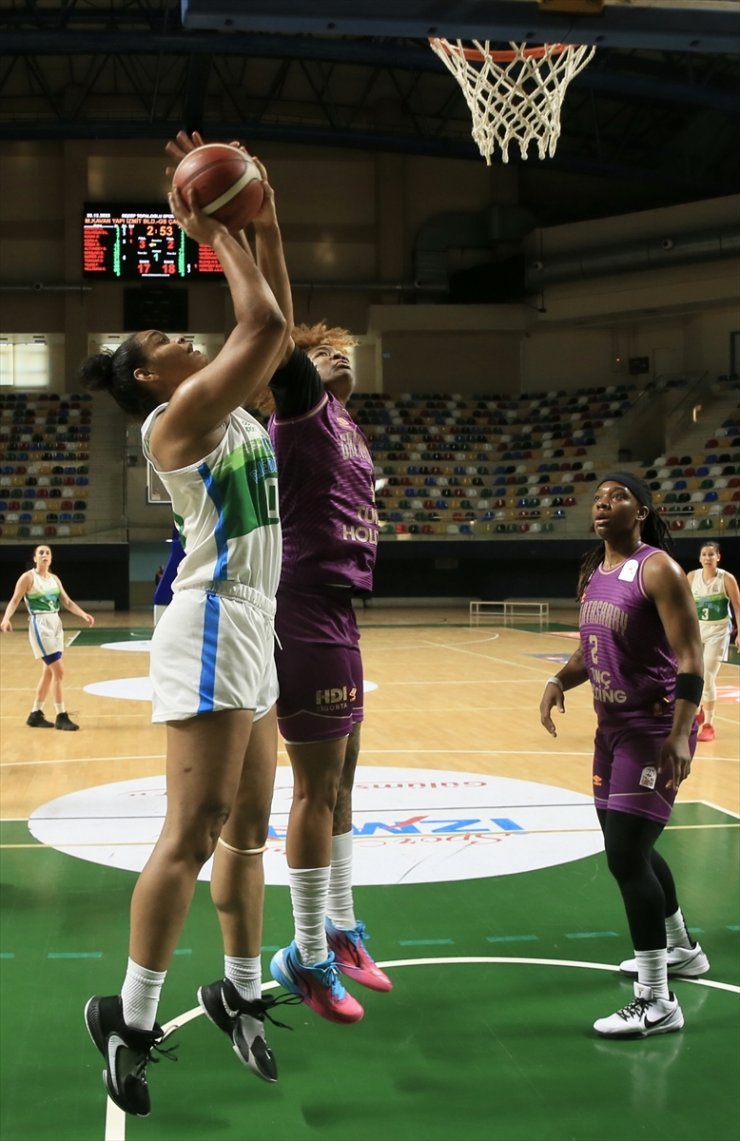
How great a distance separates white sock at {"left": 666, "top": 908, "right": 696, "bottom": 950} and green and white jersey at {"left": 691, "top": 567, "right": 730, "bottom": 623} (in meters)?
6.55

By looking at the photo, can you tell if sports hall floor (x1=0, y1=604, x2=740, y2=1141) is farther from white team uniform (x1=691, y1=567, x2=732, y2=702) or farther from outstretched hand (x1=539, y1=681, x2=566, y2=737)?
outstretched hand (x1=539, y1=681, x2=566, y2=737)

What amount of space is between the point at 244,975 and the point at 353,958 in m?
0.95

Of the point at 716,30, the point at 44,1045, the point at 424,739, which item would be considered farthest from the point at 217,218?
the point at 424,739

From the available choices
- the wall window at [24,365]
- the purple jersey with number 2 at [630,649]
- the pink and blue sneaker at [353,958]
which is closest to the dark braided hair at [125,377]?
the pink and blue sneaker at [353,958]

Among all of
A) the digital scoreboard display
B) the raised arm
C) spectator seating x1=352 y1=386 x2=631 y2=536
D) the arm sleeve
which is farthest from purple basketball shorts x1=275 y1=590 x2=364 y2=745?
the digital scoreboard display

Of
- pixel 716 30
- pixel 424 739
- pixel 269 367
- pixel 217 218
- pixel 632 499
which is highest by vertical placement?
pixel 716 30

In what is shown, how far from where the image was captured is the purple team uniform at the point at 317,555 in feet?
11.8

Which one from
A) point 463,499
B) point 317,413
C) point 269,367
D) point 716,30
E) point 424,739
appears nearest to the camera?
point 269,367

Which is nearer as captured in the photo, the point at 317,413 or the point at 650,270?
the point at 317,413

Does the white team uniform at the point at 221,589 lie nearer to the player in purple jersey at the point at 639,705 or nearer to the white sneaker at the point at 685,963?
the player in purple jersey at the point at 639,705

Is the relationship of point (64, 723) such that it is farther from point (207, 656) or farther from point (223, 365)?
point (223, 365)

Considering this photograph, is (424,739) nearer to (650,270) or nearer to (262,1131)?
(262,1131)

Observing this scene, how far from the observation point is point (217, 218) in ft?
9.34

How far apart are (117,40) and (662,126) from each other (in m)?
15.3
